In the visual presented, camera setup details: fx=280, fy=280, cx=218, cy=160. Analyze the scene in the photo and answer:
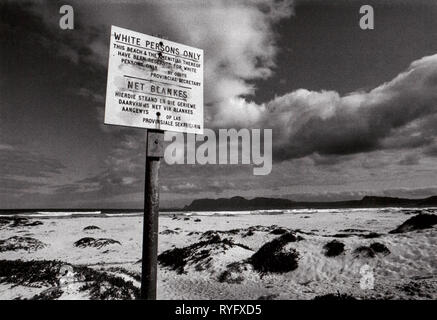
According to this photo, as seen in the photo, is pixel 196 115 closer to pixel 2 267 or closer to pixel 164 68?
pixel 164 68

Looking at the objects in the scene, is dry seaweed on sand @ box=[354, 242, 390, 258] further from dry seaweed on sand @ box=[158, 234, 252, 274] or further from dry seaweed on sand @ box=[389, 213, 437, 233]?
dry seaweed on sand @ box=[158, 234, 252, 274]

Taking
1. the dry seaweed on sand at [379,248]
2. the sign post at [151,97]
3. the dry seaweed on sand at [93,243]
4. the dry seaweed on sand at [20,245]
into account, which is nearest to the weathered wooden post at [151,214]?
the sign post at [151,97]

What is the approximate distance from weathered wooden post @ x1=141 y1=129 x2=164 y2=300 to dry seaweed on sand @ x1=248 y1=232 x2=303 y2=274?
26.1 feet

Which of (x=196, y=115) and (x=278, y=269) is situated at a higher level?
(x=196, y=115)

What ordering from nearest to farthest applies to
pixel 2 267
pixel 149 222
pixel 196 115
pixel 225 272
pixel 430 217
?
1. pixel 149 222
2. pixel 196 115
3. pixel 2 267
4. pixel 225 272
5. pixel 430 217

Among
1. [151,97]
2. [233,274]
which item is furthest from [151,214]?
[233,274]

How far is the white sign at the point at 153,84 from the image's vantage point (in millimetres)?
3453

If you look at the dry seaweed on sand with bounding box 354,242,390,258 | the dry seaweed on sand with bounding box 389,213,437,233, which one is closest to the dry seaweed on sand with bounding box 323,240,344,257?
the dry seaweed on sand with bounding box 354,242,390,258

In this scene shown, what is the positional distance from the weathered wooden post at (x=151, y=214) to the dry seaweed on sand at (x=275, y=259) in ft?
26.1

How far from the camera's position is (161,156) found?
375cm

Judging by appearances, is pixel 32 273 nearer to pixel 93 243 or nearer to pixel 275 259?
pixel 275 259

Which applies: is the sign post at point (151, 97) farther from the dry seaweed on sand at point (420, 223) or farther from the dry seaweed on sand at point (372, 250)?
the dry seaweed on sand at point (420, 223)
